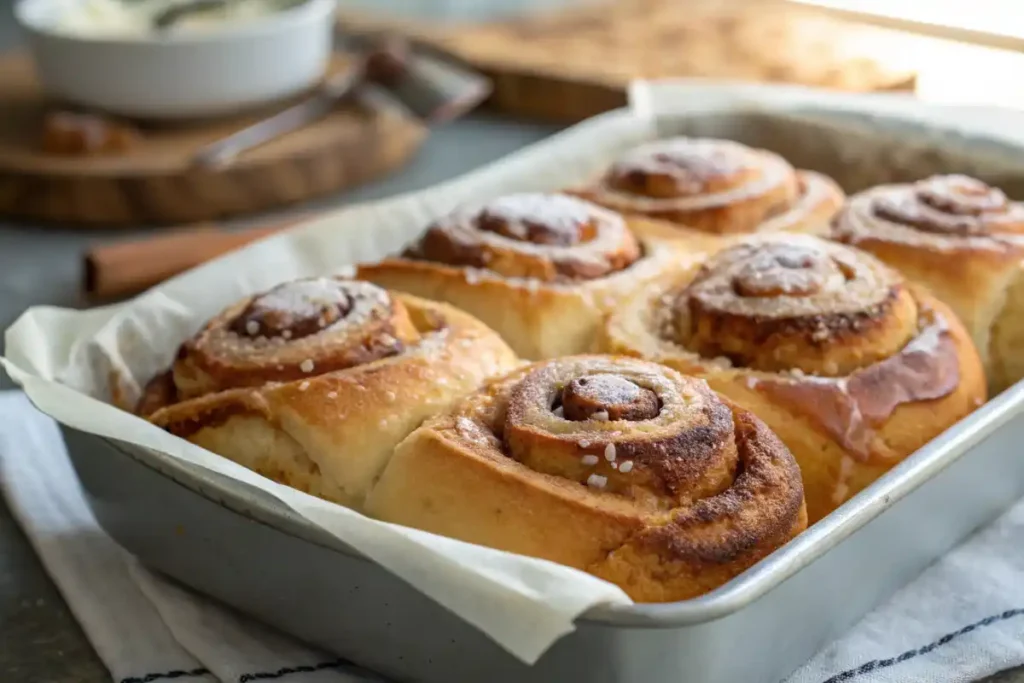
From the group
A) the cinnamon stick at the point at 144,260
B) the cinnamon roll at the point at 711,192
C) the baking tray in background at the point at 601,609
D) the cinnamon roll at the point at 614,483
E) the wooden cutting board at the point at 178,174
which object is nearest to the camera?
the baking tray in background at the point at 601,609

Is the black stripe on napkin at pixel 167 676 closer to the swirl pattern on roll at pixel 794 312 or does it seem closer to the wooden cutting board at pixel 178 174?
the swirl pattern on roll at pixel 794 312

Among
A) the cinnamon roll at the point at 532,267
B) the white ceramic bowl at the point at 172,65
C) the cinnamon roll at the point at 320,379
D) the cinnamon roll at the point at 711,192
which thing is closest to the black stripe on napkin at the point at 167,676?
the cinnamon roll at the point at 320,379

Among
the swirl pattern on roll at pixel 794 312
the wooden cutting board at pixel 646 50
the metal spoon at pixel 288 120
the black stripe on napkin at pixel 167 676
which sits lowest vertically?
the black stripe on napkin at pixel 167 676

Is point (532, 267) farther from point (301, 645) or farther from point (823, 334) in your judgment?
point (301, 645)

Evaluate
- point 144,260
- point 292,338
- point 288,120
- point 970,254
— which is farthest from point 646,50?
point 292,338

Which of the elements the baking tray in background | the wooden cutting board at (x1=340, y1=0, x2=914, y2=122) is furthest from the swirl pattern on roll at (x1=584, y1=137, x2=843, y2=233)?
the wooden cutting board at (x1=340, y1=0, x2=914, y2=122)

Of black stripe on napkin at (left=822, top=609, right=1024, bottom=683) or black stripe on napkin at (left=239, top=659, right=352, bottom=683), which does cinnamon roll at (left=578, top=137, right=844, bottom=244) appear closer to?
black stripe on napkin at (left=822, top=609, right=1024, bottom=683)

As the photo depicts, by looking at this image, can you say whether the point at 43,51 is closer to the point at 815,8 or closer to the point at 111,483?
the point at 111,483
